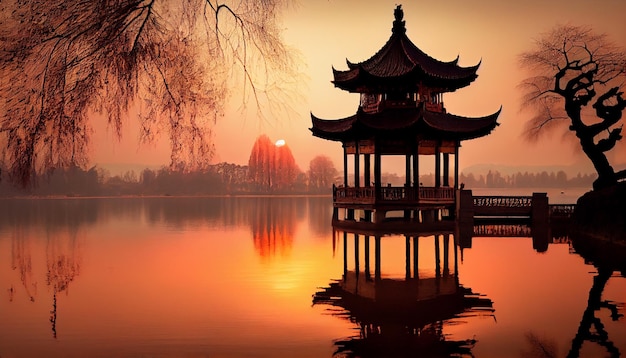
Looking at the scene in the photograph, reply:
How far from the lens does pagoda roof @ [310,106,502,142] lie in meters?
32.8

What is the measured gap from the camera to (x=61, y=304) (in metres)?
18.7

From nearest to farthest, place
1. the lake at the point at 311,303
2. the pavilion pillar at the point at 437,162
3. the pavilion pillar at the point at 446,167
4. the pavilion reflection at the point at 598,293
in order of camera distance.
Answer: the lake at the point at 311,303
the pavilion reflection at the point at 598,293
the pavilion pillar at the point at 437,162
the pavilion pillar at the point at 446,167

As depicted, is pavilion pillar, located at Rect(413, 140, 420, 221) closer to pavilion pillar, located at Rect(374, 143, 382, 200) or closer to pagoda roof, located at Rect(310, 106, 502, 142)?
pagoda roof, located at Rect(310, 106, 502, 142)

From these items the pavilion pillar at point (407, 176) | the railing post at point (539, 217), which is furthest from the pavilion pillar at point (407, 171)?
the railing post at point (539, 217)

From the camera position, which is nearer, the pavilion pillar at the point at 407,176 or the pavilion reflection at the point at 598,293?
the pavilion reflection at the point at 598,293

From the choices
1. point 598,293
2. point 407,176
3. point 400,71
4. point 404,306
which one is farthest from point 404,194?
point 404,306

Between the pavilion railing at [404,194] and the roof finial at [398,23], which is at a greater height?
the roof finial at [398,23]

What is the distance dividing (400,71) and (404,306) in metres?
18.5

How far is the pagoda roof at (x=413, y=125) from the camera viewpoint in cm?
3278

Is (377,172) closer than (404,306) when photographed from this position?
No

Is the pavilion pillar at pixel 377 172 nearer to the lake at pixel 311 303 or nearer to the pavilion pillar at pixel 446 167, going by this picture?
the lake at pixel 311 303

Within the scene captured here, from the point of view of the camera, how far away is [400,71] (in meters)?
34.3

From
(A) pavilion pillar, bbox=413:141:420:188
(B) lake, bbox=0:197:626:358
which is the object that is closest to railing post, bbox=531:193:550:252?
(B) lake, bbox=0:197:626:358

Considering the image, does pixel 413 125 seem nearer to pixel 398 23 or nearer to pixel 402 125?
pixel 402 125
